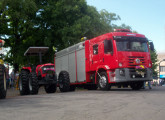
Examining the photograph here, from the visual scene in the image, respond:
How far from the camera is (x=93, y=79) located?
16.4 metres

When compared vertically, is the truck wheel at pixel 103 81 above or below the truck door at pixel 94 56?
below

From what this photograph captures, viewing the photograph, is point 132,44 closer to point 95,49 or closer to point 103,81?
point 95,49

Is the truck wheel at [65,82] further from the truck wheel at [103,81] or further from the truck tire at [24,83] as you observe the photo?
the truck tire at [24,83]

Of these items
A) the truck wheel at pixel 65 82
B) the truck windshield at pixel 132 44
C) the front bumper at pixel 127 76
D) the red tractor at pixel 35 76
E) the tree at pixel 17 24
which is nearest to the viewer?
the front bumper at pixel 127 76

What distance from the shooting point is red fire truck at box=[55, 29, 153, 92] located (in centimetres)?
1441

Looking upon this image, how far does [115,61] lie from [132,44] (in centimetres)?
150

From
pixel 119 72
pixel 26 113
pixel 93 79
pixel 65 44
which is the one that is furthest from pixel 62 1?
pixel 26 113

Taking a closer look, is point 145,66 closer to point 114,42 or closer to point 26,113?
point 114,42

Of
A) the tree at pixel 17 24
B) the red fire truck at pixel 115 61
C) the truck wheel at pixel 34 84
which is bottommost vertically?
the truck wheel at pixel 34 84

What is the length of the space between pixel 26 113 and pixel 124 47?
871cm

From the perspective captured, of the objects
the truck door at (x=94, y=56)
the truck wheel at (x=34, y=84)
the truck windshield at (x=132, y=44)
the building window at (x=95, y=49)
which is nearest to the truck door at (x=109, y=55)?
the truck windshield at (x=132, y=44)

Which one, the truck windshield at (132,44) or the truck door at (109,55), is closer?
the truck door at (109,55)

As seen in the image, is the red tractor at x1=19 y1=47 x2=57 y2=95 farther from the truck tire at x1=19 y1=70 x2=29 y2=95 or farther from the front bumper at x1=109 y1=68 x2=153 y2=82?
the front bumper at x1=109 y1=68 x2=153 y2=82

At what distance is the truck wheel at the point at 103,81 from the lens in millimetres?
14910
